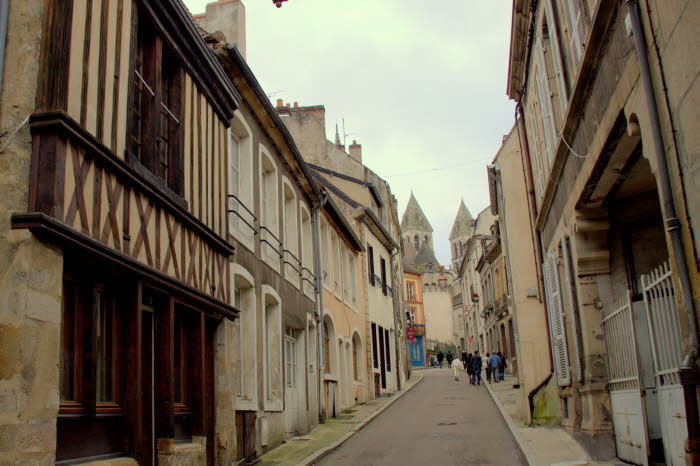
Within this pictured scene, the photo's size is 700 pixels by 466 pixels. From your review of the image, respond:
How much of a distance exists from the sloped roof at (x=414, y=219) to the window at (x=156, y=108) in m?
102

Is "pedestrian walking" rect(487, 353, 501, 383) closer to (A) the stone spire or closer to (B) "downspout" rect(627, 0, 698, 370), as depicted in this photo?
(B) "downspout" rect(627, 0, 698, 370)

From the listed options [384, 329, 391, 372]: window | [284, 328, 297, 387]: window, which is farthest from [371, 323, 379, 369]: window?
[284, 328, 297, 387]: window

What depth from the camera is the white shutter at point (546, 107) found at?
997cm

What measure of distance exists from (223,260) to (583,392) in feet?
16.8

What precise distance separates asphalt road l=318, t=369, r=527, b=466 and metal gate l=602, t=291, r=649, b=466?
67.6 inches

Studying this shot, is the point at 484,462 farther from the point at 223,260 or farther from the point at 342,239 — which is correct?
the point at 342,239

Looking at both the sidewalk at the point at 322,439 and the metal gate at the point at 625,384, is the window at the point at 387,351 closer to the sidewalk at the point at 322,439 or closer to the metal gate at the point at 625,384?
the sidewalk at the point at 322,439

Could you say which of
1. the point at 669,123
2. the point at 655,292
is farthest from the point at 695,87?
the point at 655,292

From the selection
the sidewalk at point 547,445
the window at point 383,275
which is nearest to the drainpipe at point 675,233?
the sidewalk at point 547,445

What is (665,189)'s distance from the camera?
485 cm

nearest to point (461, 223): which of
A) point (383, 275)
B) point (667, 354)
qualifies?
point (383, 275)

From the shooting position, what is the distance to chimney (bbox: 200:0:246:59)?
11.9m

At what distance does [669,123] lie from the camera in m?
4.74

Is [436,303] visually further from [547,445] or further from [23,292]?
[23,292]
